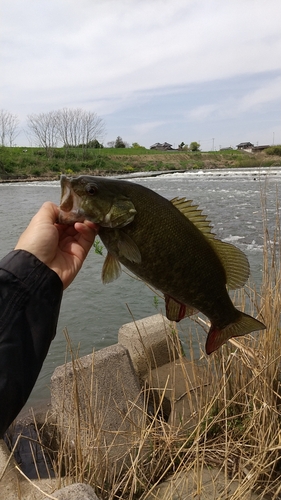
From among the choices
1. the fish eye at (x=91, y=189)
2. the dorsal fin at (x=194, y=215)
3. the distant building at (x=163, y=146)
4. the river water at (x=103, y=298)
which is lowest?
the river water at (x=103, y=298)

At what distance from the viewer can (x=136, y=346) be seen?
207 inches

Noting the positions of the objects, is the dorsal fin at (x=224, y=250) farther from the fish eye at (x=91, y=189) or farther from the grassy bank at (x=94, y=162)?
the grassy bank at (x=94, y=162)

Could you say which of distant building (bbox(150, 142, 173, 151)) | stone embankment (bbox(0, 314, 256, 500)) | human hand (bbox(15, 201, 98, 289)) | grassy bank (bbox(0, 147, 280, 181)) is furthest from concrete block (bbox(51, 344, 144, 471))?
distant building (bbox(150, 142, 173, 151))

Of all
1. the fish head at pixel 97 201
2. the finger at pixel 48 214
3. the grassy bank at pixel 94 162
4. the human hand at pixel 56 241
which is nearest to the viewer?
the fish head at pixel 97 201

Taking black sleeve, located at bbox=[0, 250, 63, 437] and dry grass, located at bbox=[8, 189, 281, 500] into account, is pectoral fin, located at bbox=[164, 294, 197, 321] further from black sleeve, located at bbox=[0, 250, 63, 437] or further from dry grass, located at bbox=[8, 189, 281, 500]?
dry grass, located at bbox=[8, 189, 281, 500]

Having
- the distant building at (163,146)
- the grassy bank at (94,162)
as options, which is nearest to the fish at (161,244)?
the grassy bank at (94,162)

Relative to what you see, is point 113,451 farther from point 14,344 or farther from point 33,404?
point 33,404

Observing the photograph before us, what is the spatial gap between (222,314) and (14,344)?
3.49 ft

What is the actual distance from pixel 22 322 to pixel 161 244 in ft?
2.47

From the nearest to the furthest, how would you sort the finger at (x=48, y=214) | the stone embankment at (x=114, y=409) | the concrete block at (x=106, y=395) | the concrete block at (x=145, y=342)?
the finger at (x=48, y=214) < the stone embankment at (x=114, y=409) < the concrete block at (x=106, y=395) < the concrete block at (x=145, y=342)

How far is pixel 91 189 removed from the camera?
200 cm

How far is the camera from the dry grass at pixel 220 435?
10.0 feet

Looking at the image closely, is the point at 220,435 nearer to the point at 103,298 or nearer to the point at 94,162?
the point at 103,298

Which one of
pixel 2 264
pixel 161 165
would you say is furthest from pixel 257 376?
pixel 161 165
